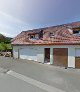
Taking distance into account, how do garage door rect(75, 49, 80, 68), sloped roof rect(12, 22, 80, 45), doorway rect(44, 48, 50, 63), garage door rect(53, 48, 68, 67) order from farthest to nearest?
1. doorway rect(44, 48, 50, 63)
2. sloped roof rect(12, 22, 80, 45)
3. garage door rect(53, 48, 68, 67)
4. garage door rect(75, 49, 80, 68)

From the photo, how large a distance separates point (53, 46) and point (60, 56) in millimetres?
1732

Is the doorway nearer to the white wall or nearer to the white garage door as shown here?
the white wall

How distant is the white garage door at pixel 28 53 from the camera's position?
76.8 ft

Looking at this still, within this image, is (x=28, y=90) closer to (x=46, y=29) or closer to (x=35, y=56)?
(x=35, y=56)

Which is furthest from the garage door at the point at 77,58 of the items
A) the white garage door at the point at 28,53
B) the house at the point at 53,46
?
the white garage door at the point at 28,53

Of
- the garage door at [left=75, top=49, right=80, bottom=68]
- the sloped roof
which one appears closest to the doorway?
the sloped roof

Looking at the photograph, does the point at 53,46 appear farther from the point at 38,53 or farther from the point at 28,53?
the point at 28,53

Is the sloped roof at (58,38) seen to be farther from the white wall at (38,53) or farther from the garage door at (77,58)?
the garage door at (77,58)

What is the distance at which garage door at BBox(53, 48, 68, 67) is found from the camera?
19016 millimetres

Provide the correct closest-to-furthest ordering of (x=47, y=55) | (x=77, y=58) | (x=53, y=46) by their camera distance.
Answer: (x=77, y=58) < (x=53, y=46) < (x=47, y=55)

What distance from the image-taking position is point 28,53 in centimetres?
2456

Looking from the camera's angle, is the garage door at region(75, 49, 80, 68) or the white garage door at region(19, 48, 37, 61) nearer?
the garage door at region(75, 49, 80, 68)

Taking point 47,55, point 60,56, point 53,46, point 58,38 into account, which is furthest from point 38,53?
point 60,56

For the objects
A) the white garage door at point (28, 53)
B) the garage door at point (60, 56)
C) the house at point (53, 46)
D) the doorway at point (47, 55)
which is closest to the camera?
the house at point (53, 46)
